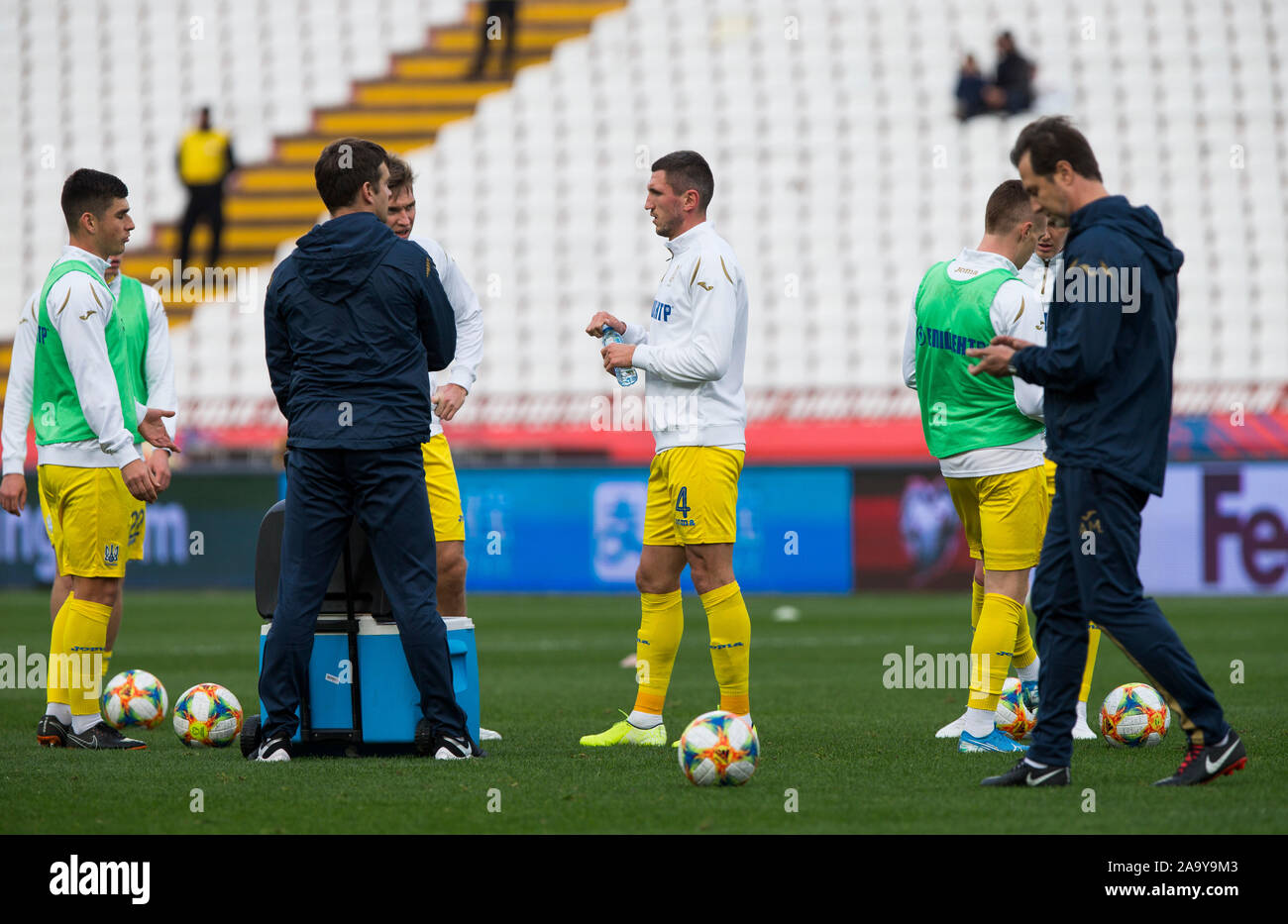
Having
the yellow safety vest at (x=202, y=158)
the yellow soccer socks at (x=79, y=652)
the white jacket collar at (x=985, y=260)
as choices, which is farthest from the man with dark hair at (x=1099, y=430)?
the yellow safety vest at (x=202, y=158)

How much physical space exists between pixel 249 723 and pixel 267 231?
1828cm

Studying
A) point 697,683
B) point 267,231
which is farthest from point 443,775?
point 267,231

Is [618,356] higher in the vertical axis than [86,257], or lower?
lower

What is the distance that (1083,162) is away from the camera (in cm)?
483

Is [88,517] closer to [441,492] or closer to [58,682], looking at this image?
[58,682]

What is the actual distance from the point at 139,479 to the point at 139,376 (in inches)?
32.3

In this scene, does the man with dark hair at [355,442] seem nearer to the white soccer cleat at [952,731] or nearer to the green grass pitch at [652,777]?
the green grass pitch at [652,777]

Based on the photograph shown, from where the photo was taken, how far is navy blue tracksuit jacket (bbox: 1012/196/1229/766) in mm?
4672

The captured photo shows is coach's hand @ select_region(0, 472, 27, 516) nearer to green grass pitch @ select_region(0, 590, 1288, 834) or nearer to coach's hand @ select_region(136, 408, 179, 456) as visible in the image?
coach's hand @ select_region(136, 408, 179, 456)

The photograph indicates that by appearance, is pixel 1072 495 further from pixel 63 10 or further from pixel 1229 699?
pixel 63 10

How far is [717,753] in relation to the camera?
5.00 metres

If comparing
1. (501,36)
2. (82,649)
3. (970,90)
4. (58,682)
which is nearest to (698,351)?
(82,649)

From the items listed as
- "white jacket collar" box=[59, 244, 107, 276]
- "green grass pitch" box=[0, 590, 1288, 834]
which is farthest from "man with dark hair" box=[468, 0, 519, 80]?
"white jacket collar" box=[59, 244, 107, 276]

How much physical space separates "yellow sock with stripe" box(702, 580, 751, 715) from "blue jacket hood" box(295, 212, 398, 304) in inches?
69.8
